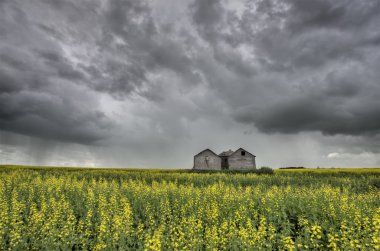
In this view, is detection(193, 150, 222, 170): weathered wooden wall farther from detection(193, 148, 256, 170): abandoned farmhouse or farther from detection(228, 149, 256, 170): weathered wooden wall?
detection(228, 149, 256, 170): weathered wooden wall

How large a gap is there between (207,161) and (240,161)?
7620 mm

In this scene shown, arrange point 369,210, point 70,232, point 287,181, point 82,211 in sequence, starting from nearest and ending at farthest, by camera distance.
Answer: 1. point 70,232
2. point 369,210
3. point 82,211
4. point 287,181

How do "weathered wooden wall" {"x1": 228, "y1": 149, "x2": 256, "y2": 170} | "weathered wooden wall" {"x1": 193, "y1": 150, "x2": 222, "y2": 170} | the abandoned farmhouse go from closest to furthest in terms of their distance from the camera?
"weathered wooden wall" {"x1": 193, "y1": 150, "x2": 222, "y2": 170}, the abandoned farmhouse, "weathered wooden wall" {"x1": 228, "y1": 149, "x2": 256, "y2": 170}

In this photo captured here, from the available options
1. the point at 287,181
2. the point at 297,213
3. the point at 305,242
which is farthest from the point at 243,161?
the point at 305,242

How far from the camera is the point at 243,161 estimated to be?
60.3 m

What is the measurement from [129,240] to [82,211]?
253 inches

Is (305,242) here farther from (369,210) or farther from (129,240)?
(369,210)

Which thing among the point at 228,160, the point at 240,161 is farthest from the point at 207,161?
the point at 240,161

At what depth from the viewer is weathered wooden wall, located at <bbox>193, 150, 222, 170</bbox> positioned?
59.5m

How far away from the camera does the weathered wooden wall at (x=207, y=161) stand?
59.5 m

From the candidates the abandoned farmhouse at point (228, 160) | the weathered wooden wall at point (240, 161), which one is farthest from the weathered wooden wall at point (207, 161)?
the weathered wooden wall at point (240, 161)

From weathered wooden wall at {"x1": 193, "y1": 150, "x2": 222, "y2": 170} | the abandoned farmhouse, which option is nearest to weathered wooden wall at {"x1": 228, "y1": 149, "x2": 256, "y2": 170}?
the abandoned farmhouse

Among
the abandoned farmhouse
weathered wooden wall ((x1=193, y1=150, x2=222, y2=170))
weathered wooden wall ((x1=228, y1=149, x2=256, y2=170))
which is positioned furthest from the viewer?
weathered wooden wall ((x1=228, y1=149, x2=256, y2=170))

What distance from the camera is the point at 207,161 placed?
59938 mm
